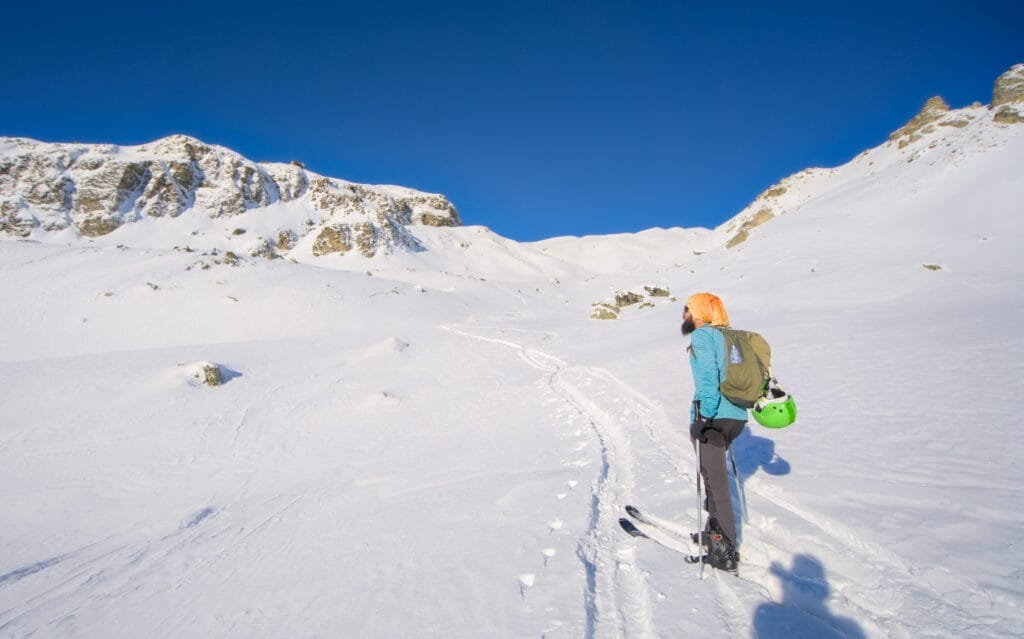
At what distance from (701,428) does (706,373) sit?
525 mm

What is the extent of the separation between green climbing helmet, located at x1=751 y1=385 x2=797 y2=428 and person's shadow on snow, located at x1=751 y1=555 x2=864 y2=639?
46.4 inches

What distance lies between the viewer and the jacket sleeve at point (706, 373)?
12.8 ft

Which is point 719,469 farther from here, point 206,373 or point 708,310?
point 206,373

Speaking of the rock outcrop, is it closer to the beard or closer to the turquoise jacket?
the beard

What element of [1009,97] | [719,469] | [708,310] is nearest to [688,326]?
[708,310]

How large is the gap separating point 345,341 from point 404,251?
46.7 metres

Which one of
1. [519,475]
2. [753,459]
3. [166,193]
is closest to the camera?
[753,459]

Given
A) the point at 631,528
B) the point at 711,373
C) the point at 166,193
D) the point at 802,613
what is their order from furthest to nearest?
the point at 166,193, the point at 631,528, the point at 711,373, the point at 802,613

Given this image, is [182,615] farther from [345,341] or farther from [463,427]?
[345,341]

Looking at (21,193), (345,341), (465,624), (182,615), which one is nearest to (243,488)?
(182,615)

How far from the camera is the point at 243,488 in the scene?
7.94 metres

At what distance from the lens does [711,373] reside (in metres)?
3.90

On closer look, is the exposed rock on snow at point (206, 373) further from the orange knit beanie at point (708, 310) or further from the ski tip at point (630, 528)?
the orange knit beanie at point (708, 310)

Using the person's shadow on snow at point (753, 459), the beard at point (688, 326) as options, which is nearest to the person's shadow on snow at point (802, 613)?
the person's shadow on snow at point (753, 459)
